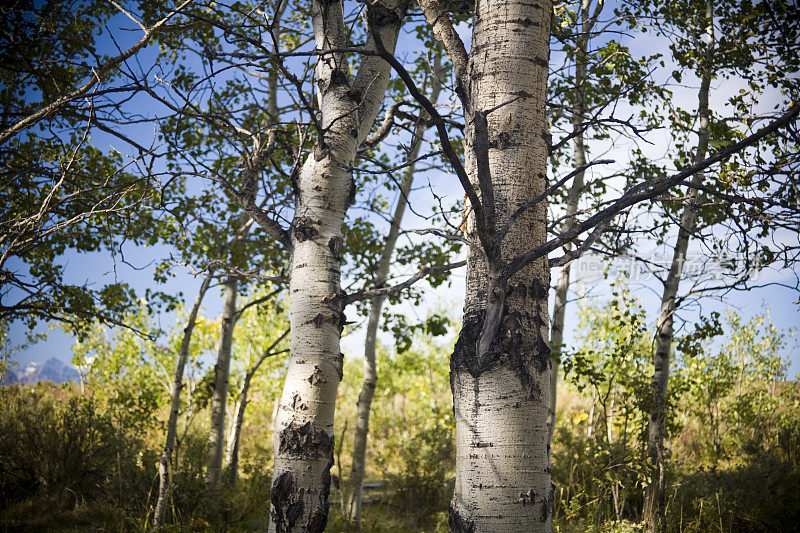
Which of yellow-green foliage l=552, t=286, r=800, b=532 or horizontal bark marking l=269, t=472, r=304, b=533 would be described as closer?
horizontal bark marking l=269, t=472, r=304, b=533

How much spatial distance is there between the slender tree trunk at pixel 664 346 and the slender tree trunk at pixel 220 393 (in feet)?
18.4

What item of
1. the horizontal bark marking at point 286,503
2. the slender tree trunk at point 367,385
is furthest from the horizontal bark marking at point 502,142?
the slender tree trunk at point 367,385

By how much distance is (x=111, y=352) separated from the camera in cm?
1783

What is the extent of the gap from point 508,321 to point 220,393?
→ 6903 millimetres

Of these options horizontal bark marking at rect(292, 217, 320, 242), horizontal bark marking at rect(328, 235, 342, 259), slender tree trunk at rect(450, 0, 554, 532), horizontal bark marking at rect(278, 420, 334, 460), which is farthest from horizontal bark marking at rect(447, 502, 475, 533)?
horizontal bark marking at rect(292, 217, 320, 242)

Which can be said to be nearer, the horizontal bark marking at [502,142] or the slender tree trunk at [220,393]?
the horizontal bark marking at [502,142]

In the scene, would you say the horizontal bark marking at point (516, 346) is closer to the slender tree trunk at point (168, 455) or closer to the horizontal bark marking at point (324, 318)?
the horizontal bark marking at point (324, 318)

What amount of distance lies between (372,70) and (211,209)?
494cm

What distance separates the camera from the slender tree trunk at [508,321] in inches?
66.4

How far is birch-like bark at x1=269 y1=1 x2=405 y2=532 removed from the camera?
3217 mm

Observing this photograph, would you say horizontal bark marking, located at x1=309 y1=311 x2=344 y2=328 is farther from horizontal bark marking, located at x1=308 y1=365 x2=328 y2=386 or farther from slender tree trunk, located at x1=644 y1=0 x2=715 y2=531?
slender tree trunk, located at x1=644 y1=0 x2=715 y2=531

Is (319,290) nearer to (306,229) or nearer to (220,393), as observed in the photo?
(306,229)

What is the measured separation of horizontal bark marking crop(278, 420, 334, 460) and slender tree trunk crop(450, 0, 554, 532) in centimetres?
168

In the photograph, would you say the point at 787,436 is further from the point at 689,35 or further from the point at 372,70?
the point at 372,70
